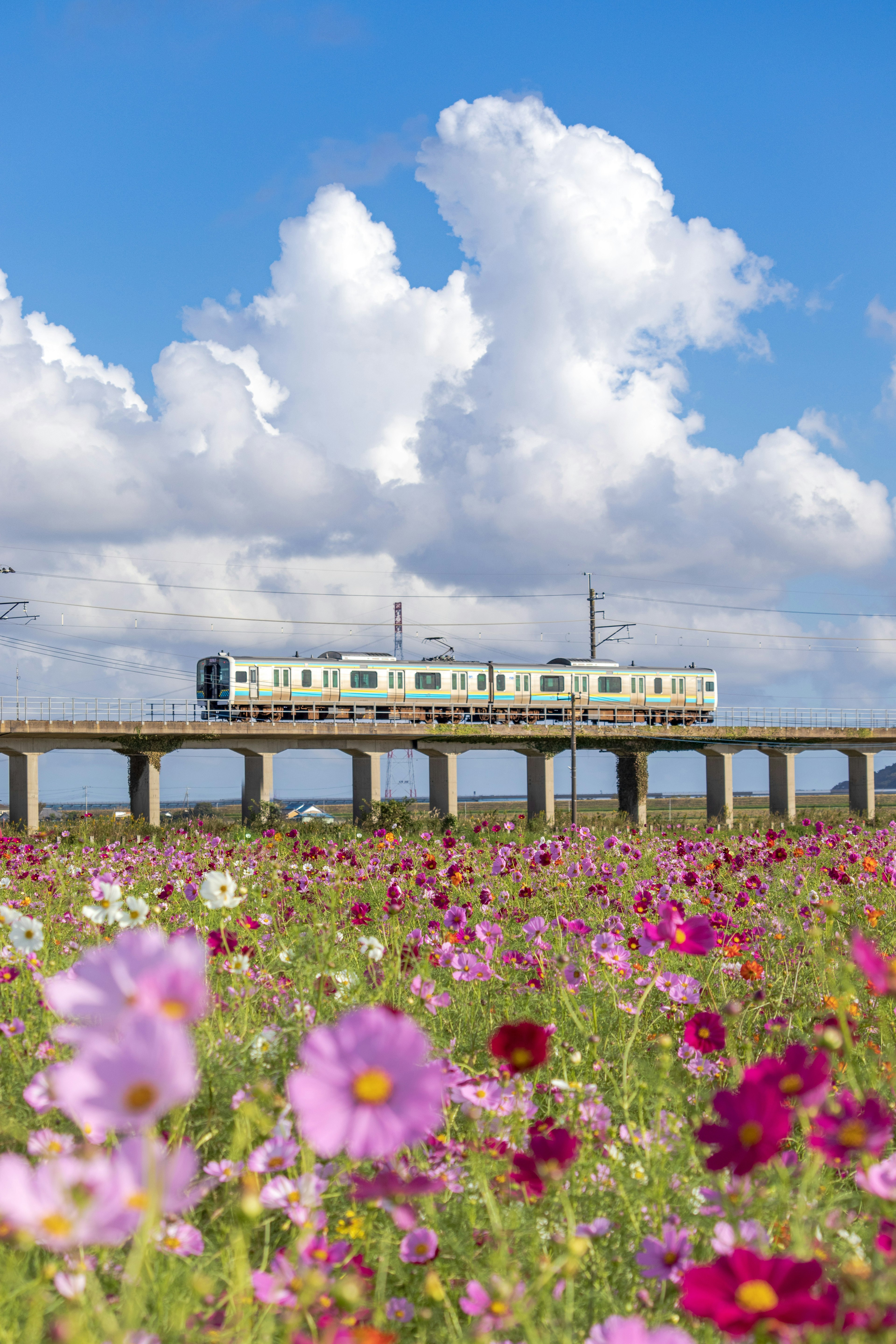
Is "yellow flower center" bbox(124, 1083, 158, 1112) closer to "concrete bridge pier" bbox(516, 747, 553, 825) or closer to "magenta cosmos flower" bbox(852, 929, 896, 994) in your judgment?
"magenta cosmos flower" bbox(852, 929, 896, 994)

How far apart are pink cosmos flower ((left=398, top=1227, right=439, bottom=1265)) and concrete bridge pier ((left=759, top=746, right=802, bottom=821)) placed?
4211cm

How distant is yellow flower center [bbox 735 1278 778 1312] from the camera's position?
3.10ft

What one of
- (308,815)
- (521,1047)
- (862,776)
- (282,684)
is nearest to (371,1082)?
(521,1047)

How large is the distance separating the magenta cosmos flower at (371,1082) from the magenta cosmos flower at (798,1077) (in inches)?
18.7

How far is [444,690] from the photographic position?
3603 centimetres

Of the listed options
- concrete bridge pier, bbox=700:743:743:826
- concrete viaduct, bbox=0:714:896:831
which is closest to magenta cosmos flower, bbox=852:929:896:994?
concrete viaduct, bbox=0:714:896:831

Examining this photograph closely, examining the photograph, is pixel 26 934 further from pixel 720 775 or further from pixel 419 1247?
pixel 720 775

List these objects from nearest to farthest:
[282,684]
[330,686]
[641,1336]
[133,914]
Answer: [641,1336], [133,914], [282,684], [330,686]

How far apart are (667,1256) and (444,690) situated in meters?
34.5

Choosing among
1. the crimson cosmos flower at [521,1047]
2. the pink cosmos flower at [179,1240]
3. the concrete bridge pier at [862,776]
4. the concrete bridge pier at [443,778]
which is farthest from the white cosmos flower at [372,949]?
the concrete bridge pier at [862,776]

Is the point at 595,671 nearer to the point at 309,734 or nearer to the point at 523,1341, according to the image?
the point at 309,734

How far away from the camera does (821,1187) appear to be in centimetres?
246

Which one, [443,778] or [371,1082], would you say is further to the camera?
[443,778]

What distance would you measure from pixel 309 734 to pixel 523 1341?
31.1 metres
